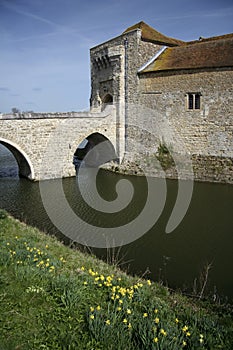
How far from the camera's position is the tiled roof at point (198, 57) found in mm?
12527

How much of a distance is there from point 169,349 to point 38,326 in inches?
51.7

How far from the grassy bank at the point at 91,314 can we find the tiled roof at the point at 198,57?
1073 cm

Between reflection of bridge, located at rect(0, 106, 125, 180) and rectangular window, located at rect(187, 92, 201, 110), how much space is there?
12.4 ft

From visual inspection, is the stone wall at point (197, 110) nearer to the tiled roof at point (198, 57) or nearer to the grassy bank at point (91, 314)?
the tiled roof at point (198, 57)

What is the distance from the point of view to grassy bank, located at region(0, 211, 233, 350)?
2.84 metres

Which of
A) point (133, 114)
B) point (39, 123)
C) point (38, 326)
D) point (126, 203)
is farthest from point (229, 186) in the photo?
point (38, 326)

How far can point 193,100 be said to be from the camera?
13367 millimetres

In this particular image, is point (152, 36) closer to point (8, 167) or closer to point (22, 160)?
point (22, 160)

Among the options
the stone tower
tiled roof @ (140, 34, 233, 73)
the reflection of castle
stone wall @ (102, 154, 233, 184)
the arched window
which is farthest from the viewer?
the arched window

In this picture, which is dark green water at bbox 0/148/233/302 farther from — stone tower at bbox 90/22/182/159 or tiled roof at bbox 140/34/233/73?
tiled roof at bbox 140/34/233/73

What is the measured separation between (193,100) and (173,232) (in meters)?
7.47

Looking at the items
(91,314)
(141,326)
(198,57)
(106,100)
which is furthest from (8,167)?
(141,326)

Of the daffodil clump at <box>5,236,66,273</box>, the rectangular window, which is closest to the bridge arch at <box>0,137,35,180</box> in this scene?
the rectangular window

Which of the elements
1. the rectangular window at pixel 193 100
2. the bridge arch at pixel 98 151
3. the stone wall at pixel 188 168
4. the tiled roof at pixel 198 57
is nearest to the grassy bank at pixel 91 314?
the stone wall at pixel 188 168
